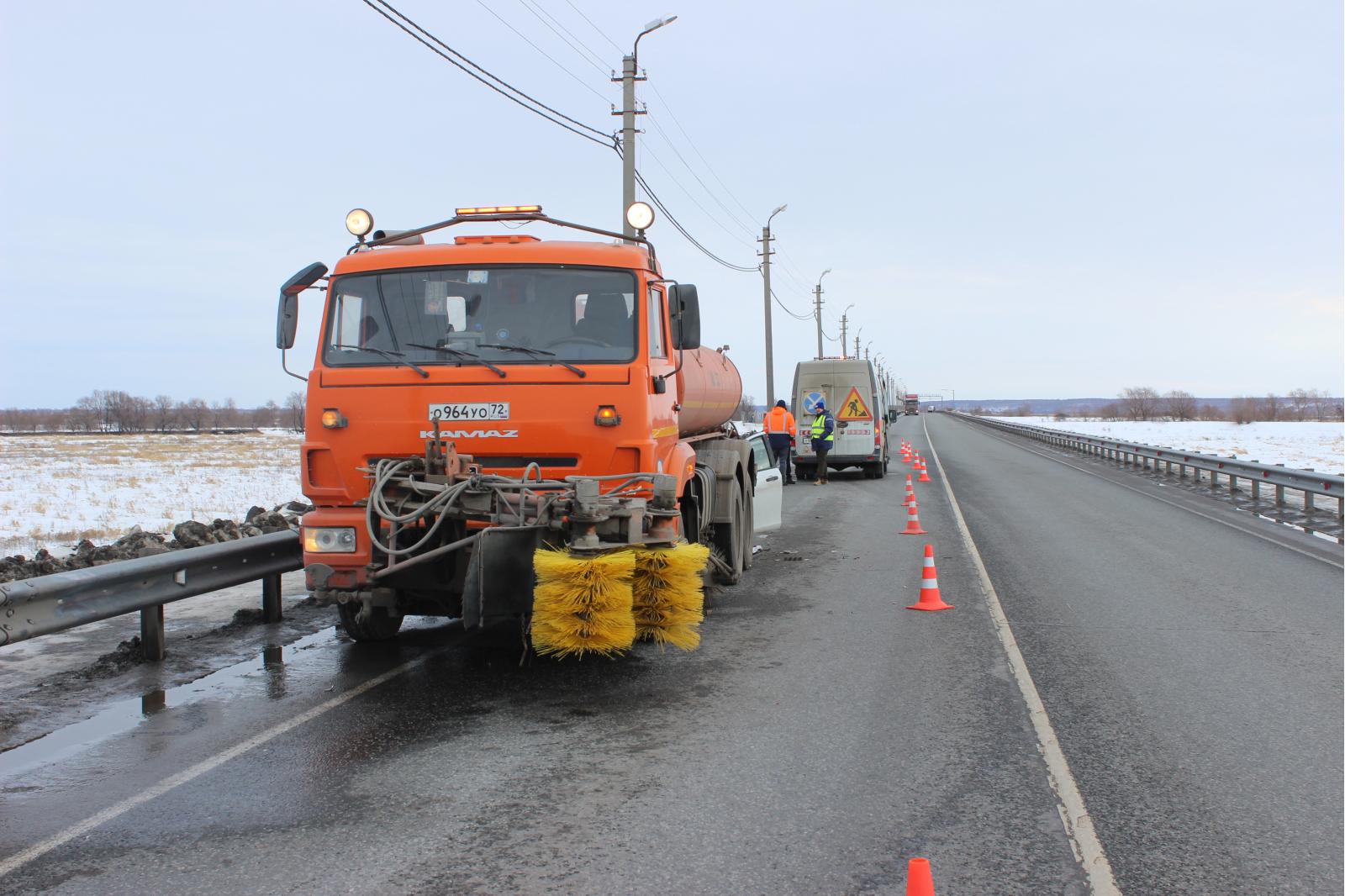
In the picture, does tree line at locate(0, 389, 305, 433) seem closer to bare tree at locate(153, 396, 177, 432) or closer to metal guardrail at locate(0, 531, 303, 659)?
bare tree at locate(153, 396, 177, 432)

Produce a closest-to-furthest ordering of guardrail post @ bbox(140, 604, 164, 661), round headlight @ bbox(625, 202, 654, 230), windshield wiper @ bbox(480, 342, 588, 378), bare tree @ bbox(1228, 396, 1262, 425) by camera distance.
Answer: windshield wiper @ bbox(480, 342, 588, 378)
guardrail post @ bbox(140, 604, 164, 661)
round headlight @ bbox(625, 202, 654, 230)
bare tree @ bbox(1228, 396, 1262, 425)

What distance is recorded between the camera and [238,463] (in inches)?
1401

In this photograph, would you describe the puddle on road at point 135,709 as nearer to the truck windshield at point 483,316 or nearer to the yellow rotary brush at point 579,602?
the yellow rotary brush at point 579,602

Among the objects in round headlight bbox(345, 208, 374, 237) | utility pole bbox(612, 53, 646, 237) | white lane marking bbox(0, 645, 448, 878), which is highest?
utility pole bbox(612, 53, 646, 237)

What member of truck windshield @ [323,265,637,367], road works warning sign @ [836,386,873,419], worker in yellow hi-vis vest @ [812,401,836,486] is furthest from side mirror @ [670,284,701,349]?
road works warning sign @ [836,386,873,419]

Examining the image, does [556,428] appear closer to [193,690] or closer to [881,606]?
[193,690]

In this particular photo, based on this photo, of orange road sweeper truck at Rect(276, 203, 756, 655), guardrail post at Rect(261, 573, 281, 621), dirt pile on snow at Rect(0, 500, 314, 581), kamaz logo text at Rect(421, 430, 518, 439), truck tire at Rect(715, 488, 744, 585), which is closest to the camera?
orange road sweeper truck at Rect(276, 203, 756, 655)

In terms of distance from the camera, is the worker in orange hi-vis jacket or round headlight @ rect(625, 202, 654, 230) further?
the worker in orange hi-vis jacket

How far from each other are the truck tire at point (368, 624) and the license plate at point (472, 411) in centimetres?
146

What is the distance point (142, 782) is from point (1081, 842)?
403 centimetres

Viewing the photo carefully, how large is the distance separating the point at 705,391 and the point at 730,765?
5.23 m

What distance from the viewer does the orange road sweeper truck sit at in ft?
19.9

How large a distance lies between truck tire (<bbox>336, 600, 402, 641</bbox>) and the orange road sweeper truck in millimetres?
20

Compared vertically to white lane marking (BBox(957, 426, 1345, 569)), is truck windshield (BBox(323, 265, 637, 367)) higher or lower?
higher
